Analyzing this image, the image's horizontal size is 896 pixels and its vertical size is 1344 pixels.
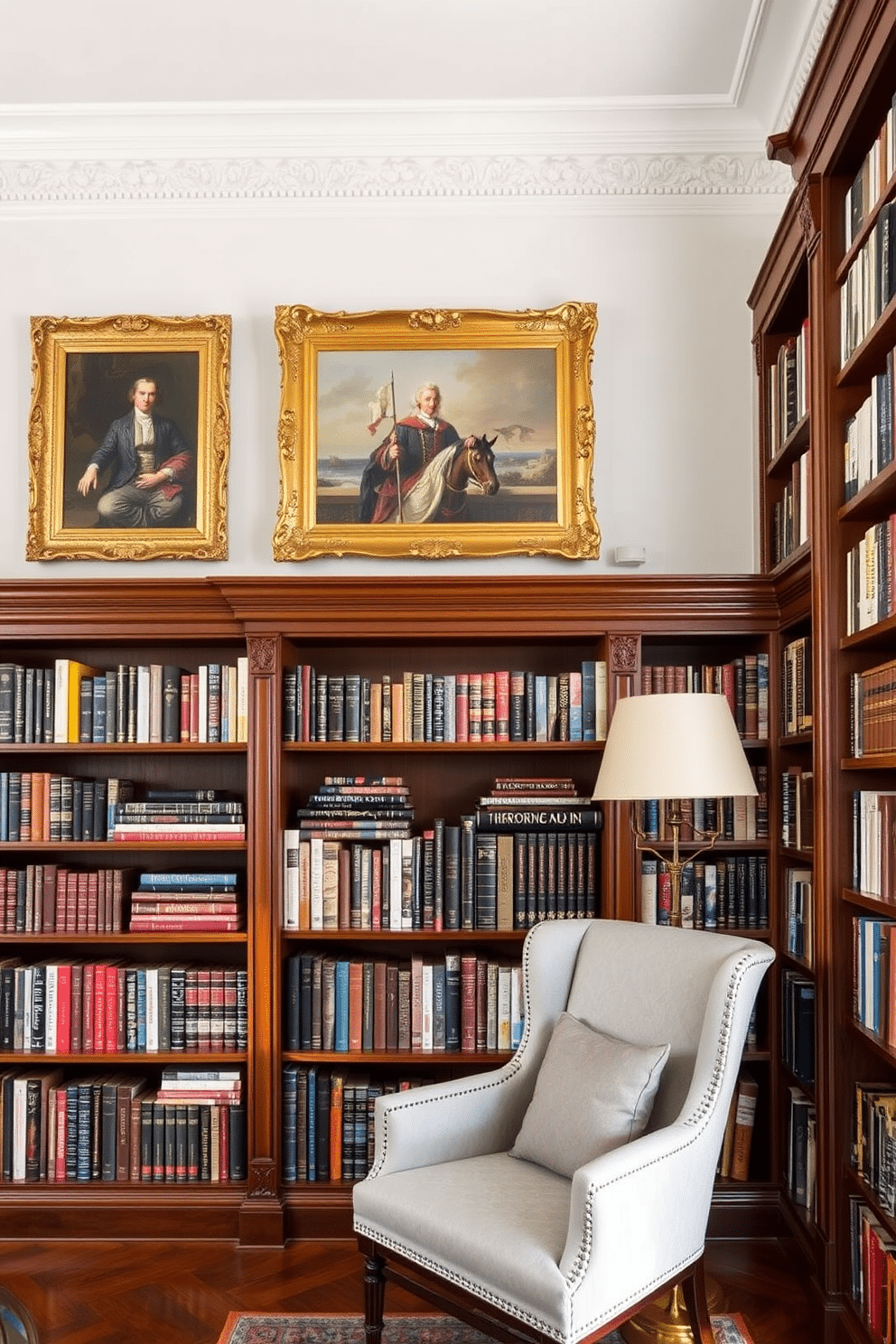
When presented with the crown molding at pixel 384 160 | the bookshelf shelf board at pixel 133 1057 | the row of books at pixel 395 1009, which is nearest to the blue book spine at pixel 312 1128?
the row of books at pixel 395 1009

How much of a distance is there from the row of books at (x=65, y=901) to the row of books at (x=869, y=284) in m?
2.60

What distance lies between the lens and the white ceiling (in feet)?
10.8

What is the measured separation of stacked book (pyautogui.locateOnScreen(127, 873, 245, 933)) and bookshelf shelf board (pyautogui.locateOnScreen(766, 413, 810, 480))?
216cm

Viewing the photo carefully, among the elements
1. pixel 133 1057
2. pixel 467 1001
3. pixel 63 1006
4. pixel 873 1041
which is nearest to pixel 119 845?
pixel 63 1006

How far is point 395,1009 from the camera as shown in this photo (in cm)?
345

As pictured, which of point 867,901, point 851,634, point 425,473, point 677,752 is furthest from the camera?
point 425,473

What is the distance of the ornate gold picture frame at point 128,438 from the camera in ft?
12.5

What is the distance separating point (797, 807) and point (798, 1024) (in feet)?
2.02

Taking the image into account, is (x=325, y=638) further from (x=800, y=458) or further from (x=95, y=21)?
(x=95, y=21)

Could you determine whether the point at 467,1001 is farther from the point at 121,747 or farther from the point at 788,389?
the point at 788,389

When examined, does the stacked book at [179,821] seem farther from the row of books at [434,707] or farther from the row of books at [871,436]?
the row of books at [871,436]

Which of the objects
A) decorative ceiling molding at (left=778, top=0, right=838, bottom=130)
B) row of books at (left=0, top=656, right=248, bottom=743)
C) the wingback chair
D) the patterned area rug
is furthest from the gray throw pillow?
decorative ceiling molding at (left=778, top=0, right=838, bottom=130)

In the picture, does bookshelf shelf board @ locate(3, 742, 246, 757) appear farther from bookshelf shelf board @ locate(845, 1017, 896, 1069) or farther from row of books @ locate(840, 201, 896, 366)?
row of books @ locate(840, 201, 896, 366)

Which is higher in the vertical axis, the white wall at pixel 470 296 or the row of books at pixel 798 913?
the white wall at pixel 470 296
